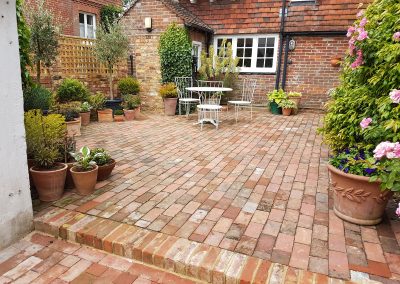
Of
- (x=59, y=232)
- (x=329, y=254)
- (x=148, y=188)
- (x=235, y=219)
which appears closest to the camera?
(x=329, y=254)

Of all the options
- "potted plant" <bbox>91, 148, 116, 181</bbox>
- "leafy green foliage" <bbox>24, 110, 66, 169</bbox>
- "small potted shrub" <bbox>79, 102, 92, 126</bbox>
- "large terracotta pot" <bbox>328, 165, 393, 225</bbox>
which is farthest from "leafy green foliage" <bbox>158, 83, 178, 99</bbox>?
"large terracotta pot" <bbox>328, 165, 393, 225</bbox>

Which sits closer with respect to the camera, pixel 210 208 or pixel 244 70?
pixel 210 208

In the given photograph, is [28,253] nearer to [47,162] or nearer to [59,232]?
[59,232]

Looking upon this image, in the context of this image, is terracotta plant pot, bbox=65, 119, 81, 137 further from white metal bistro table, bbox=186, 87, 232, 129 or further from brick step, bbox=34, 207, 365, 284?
brick step, bbox=34, 207, 365, 284

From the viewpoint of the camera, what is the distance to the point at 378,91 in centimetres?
265

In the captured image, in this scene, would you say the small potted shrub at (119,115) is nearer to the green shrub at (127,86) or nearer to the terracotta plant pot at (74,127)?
the green shrub at (127,86)

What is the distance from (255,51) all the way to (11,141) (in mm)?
7993

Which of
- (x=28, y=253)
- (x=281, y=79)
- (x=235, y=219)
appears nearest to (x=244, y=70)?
(x=281, y=79)

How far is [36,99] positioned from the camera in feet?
15.3

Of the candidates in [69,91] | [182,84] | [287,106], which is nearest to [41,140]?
[69,91]

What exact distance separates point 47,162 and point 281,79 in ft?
24.5

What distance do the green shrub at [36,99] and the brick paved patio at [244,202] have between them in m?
0.80

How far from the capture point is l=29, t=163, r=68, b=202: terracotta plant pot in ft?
8.61

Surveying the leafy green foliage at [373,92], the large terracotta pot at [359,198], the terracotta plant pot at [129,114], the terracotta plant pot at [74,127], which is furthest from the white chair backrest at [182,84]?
the large terracotta pot at [359,198]
